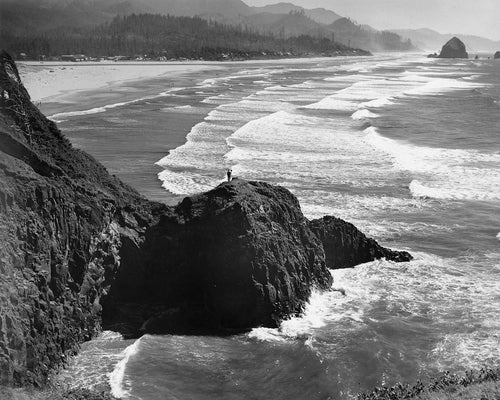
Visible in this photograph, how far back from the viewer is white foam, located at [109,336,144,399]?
12.1 meters

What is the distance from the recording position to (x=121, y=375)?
12773 millimetres

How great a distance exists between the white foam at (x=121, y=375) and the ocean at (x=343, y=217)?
4 cm

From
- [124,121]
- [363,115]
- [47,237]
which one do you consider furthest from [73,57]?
[47,237]

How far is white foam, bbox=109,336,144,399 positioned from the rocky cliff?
3.06 feet

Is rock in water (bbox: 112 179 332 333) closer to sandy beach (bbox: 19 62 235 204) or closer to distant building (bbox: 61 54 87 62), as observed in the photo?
sandy beach (bbox: 19 62 235 204)

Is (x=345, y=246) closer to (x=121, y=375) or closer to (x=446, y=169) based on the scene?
(x=121, y=375)

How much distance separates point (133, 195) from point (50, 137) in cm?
285

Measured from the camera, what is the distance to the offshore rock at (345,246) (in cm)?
1908

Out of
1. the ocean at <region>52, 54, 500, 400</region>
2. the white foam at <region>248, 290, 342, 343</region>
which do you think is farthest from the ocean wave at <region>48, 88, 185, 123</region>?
the white foam at <region>248, 290, 342, 343</region>

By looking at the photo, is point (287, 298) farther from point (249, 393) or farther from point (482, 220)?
point (482, 220)

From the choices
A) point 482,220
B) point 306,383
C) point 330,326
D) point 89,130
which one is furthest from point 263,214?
point 89,130

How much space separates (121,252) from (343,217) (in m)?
11.6

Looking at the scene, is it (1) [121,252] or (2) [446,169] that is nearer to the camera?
(1) [121,252]

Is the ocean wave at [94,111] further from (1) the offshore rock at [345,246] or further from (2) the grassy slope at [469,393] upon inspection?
(2) the grassy slope at [469,393]
